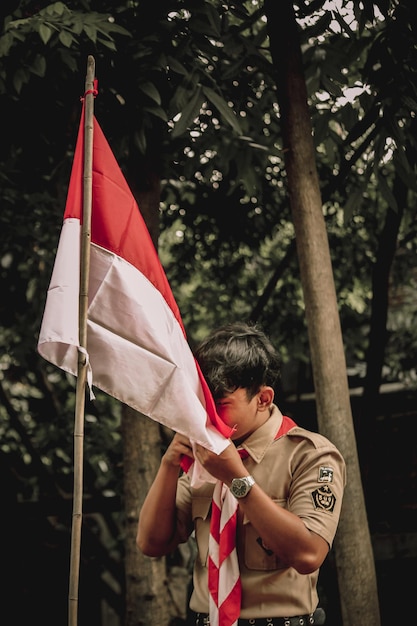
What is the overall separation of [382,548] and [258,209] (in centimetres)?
357

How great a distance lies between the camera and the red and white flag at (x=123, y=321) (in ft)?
8.19

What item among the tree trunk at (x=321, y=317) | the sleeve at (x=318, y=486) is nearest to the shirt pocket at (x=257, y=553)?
the sleeve at (x=318, y=486)

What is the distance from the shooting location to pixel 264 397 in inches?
109

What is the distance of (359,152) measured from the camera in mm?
4355

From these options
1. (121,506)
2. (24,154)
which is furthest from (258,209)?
(121,506)

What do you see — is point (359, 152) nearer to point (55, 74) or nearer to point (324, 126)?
point (324, 126)

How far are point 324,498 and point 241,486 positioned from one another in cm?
31

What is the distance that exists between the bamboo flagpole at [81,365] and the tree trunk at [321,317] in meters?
1.32

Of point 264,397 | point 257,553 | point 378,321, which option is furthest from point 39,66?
point 378,321

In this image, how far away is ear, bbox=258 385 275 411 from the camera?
2756 millimetres

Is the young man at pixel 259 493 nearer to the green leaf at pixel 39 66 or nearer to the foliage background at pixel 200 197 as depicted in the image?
the foliage background at pixel 200 197

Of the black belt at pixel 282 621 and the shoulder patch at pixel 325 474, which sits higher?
the shoulder patch at pixel 325 474

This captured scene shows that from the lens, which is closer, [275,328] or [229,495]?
[229,495]

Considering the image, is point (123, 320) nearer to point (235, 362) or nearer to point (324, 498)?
point (235, 362)
